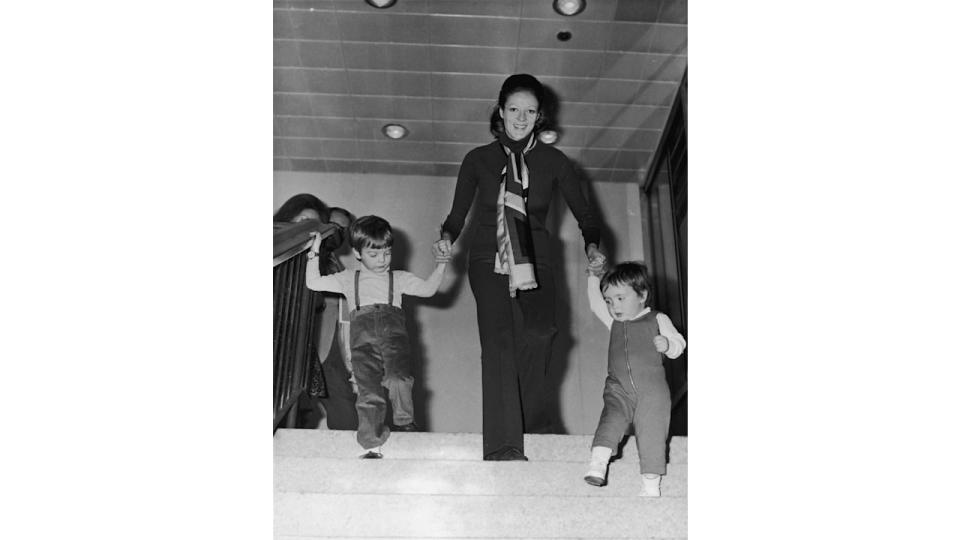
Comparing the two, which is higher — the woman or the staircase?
the woman

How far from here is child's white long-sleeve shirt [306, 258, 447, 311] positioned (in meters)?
4.62

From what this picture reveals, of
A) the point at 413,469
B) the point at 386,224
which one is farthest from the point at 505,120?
the point at 413,469

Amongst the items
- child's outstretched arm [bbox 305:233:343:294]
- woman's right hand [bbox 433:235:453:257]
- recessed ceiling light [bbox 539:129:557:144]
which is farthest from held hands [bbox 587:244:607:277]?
recessed ceiling light [bbox 539:129:557:144]

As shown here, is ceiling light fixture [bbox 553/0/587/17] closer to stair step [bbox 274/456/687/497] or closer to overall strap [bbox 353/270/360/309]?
overall strap [bbox 353/270/360/309]

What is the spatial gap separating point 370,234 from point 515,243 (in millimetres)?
568

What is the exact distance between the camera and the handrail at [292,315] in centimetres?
454

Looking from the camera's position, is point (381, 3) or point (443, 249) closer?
point (443, 249)

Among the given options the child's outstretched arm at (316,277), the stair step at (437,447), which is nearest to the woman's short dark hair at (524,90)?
the child's outstretched arm at (316,277)

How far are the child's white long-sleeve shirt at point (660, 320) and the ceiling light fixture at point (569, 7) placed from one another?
133cm

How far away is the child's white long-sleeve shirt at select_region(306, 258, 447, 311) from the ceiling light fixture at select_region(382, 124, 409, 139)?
105 centimetres

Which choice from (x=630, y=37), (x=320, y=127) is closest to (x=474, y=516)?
(x=320, y=127)

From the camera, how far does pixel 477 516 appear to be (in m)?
3.74

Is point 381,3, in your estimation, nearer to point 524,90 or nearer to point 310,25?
point 310,25
